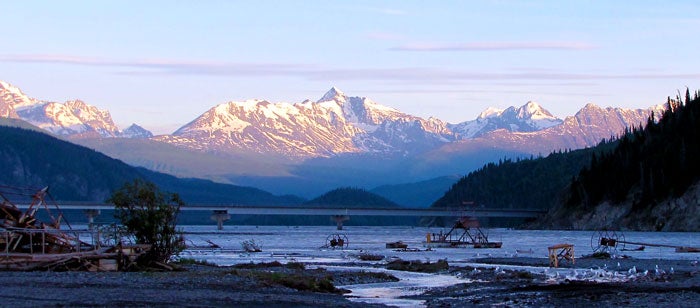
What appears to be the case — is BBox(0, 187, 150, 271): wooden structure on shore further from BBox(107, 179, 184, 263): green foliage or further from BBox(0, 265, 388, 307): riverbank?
BBox(107, 179, 184, 263): green foliage

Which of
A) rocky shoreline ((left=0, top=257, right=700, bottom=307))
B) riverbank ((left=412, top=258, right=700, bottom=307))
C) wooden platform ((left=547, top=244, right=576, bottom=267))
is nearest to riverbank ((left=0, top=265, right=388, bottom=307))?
rocky shoreline ((left=0, top=257, right=700, bottom=307))

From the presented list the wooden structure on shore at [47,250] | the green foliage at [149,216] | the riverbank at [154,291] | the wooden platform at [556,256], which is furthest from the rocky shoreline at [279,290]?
the wooden platform at [556,256]

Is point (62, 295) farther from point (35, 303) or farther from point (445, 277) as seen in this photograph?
point (445, 277)

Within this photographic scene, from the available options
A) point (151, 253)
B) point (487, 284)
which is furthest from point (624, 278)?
point (151, 253)

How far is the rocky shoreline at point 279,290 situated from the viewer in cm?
5619

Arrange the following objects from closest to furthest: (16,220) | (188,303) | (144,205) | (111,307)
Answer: (111,307) → (188,303) → (16,220) → (144,205)

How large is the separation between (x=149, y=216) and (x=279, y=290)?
60.9 ft

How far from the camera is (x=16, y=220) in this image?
7850cm

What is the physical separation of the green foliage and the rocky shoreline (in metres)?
2.01

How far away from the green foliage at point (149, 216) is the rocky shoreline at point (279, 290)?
6.60ft

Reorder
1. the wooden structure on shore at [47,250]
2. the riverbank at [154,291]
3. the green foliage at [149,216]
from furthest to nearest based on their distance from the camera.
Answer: the green foliage at [149,216]
the wooden structure on shore at [47,250]
the riverbank at [154,291]

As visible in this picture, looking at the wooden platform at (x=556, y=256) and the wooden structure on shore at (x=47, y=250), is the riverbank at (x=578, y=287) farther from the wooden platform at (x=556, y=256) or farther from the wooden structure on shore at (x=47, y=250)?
the wooden structure on shore at (x=47, y=250)

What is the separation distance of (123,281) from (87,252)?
963cm

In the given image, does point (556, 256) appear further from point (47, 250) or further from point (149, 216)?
point (47, 250)
